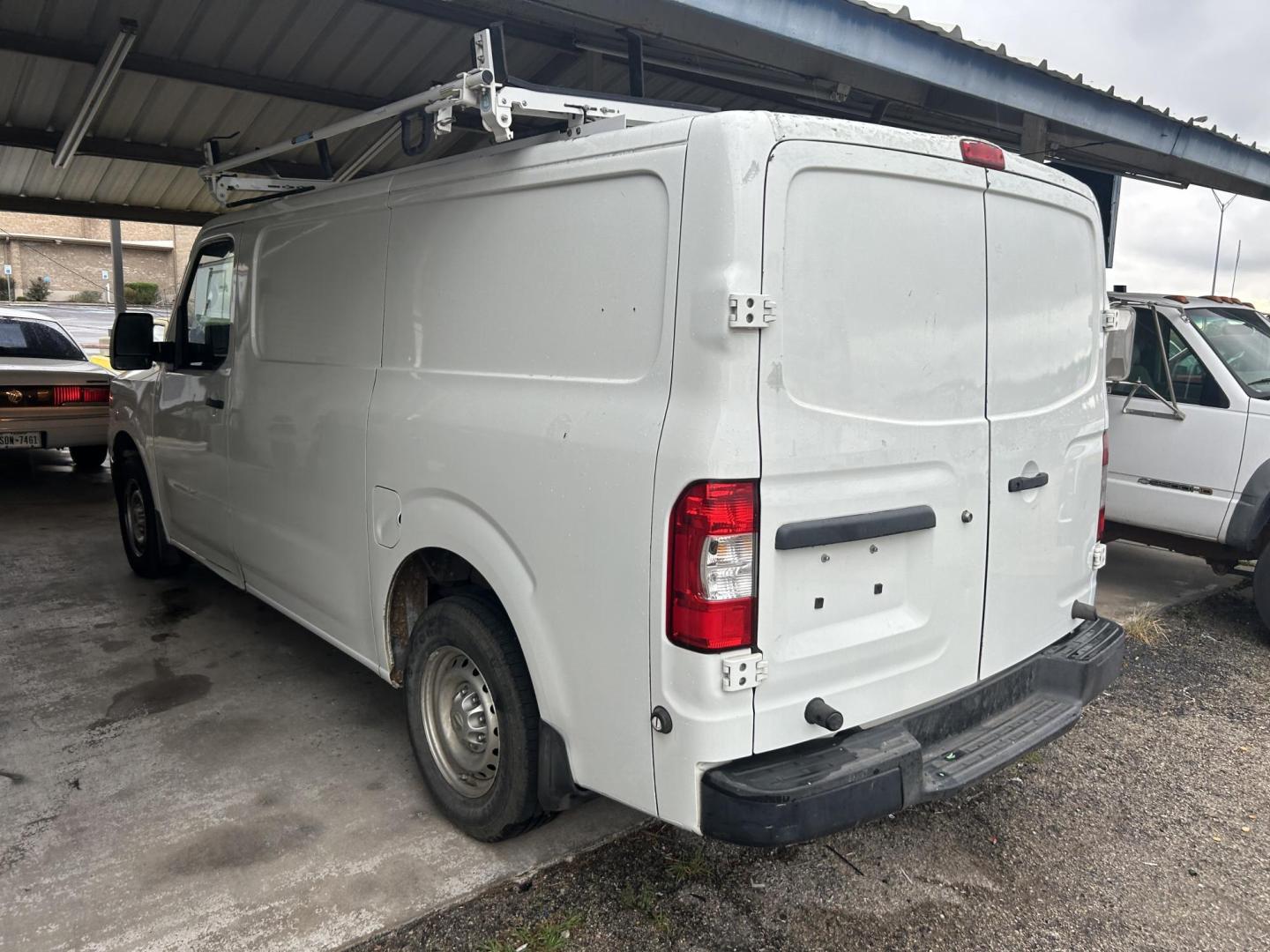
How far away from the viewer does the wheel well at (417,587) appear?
10.1 ft

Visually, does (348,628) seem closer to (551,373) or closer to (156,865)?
(156,865)

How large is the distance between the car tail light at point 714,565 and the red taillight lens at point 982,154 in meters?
1.25

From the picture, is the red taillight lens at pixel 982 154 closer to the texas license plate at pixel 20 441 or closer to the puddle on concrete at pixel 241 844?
the puddle on concrete at pixel 241 844

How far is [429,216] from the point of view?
310cm

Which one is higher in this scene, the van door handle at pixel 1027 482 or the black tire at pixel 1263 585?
the van door handle at pixel 1027 482

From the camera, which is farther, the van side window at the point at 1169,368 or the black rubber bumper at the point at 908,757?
the van side window at the point at 1169,368

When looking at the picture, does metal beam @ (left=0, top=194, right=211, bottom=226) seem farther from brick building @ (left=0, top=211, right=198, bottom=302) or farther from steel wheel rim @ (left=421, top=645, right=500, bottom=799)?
brick building @ (left=0, top=211, right=198, bottom=302)

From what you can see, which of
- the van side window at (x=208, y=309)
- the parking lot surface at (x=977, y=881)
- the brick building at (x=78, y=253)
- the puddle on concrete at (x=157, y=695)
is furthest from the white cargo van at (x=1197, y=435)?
the brick building at (x=78, y=253)

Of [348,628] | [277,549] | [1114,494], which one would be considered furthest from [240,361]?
[1114,494]

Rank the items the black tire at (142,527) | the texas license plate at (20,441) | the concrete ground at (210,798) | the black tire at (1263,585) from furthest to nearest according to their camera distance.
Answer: the texas license plate at (20,441)
the black tire at (142,527)
the black tire at (1263,585)
the concrete ground at (210,798)

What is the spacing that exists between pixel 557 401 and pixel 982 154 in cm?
143

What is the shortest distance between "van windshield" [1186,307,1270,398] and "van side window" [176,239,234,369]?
18.5 feet

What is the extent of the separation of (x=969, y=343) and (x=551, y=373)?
1.22 m

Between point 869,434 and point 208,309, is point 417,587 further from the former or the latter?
point 208,309
